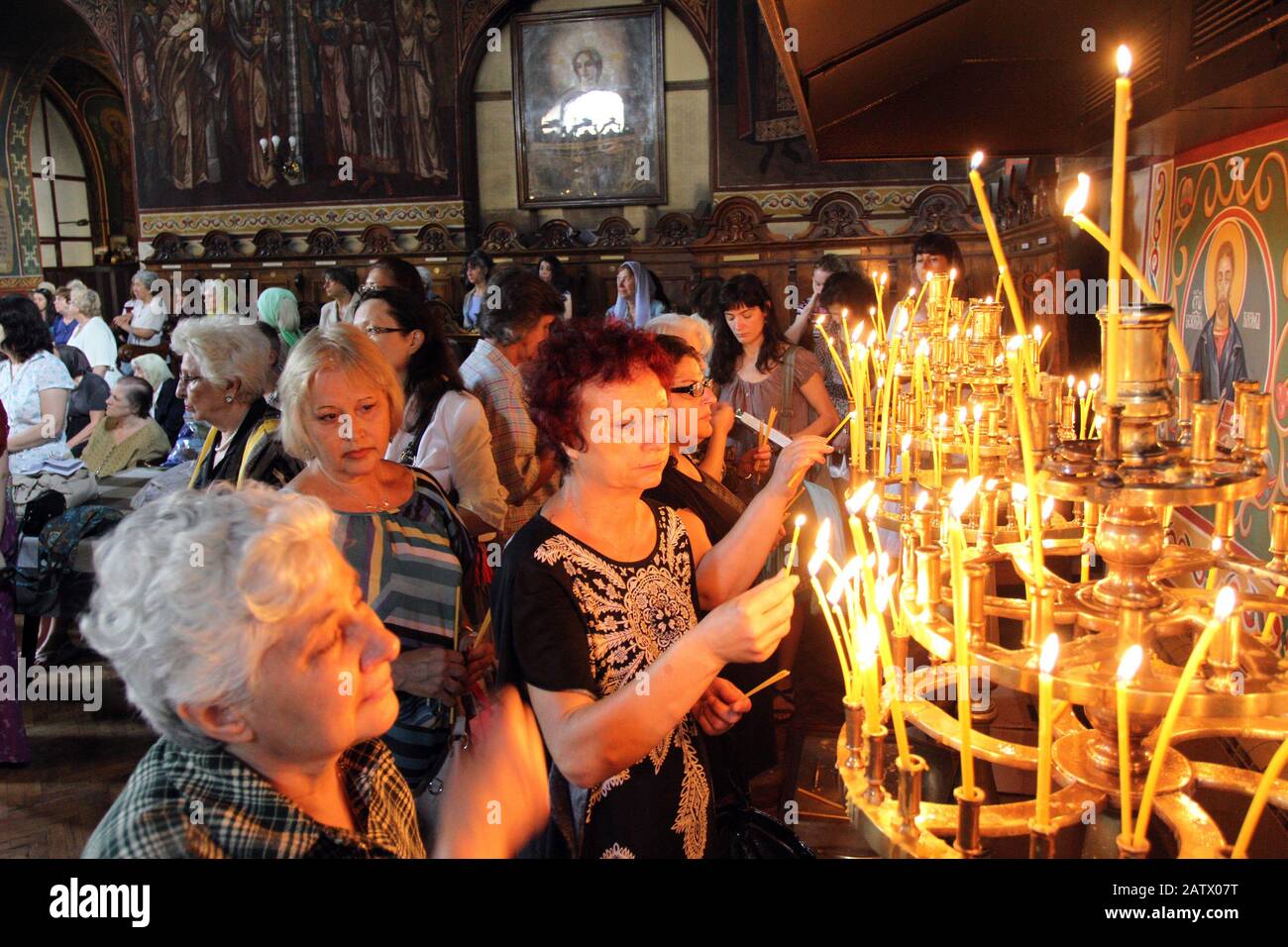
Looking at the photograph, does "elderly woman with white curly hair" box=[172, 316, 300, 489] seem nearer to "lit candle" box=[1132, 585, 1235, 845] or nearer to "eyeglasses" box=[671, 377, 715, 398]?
"eyeglasses" box=[671, 377, 715, 398]

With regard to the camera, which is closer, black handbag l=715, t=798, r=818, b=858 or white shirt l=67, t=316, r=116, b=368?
black handbag l=715, t=798, r=818, b=858

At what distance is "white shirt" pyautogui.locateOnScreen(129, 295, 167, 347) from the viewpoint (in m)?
10.6

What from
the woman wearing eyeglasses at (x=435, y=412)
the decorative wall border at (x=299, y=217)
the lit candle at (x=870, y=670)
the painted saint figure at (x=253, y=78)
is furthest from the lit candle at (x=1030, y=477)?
the painted saint figure at (x=253, y=78)

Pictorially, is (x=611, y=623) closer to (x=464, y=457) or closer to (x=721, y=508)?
(x=721, y=508)

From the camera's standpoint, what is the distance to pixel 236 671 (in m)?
1.22

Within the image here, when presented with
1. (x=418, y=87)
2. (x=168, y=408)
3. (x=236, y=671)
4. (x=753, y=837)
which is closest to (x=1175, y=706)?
(x=236, y=671)

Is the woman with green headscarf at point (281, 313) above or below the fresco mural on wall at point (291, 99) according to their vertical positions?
below

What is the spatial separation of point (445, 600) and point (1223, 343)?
2890 mm

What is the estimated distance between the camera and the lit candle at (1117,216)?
2.61 feet

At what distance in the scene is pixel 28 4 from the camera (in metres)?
13.3

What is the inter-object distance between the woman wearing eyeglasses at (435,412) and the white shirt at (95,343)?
16.9ft

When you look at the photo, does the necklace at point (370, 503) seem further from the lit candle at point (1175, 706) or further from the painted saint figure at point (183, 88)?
the painted saint figure at point (183, 88)

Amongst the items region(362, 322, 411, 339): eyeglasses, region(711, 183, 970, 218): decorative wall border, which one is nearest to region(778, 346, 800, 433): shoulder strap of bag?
region(362, 322, 411, 339): eyeglasses

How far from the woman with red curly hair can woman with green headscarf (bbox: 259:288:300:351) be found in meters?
4.27
